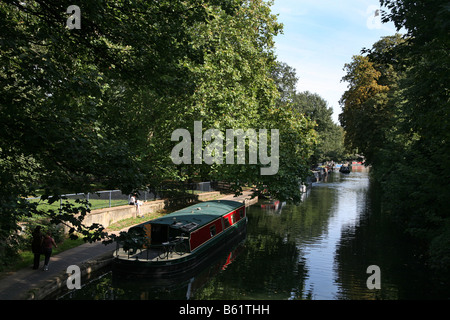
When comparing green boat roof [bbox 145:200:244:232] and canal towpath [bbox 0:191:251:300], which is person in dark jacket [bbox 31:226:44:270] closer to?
canal towpath [bbox 0:191:251:300]

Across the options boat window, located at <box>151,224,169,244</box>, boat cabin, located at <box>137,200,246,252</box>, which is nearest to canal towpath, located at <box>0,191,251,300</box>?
boat window, located at <box>151,224,169,244</box>

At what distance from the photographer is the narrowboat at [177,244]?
52.1ft

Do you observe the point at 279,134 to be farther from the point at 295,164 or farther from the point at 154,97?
the point at 154,97

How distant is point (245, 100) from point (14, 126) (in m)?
21.6

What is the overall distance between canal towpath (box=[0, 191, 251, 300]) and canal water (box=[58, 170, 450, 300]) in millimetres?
661

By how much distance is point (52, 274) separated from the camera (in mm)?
14109

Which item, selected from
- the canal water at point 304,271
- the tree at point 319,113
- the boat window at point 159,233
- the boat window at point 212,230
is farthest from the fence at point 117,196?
the tree at point 319,113

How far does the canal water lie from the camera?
15281mm

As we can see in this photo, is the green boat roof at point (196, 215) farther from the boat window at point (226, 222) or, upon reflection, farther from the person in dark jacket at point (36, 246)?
the person in dark jacket at point (36, 246)

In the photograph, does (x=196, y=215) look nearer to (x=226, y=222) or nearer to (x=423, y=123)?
(x=226, y=222)

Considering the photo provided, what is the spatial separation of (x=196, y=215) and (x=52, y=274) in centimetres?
824

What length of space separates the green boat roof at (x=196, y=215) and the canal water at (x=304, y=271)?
7.72 feet
